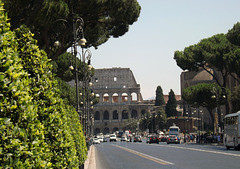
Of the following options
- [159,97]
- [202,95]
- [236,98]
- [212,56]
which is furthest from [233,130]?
[159,97]

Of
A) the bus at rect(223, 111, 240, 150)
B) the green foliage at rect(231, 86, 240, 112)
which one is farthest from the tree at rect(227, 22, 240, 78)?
the bus at rect(223, 111, 240, 150)

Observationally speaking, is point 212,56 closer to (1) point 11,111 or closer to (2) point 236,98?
(2) point 236,98

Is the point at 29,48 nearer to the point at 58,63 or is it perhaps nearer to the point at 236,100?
the point at 58,63

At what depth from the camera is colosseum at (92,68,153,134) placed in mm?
175875

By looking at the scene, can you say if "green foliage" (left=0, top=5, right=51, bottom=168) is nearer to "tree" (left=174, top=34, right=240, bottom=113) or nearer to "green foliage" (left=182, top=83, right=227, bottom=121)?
"tree" (left=174, top=34, right=240, bottom=113)

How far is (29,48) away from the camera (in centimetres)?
790

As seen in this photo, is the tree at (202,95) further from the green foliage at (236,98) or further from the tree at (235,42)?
the tree at (235,42)

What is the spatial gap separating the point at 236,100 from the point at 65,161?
2160 inches

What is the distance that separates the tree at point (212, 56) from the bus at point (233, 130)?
17.2m

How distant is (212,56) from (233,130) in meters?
24.0

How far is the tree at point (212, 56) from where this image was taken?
54.6m

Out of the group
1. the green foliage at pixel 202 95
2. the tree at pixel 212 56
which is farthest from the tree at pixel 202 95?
the tree at pixel 212 56

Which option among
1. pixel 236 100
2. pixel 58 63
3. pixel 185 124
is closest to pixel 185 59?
pixel 236 100

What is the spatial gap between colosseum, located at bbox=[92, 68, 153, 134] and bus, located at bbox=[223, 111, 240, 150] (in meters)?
137
